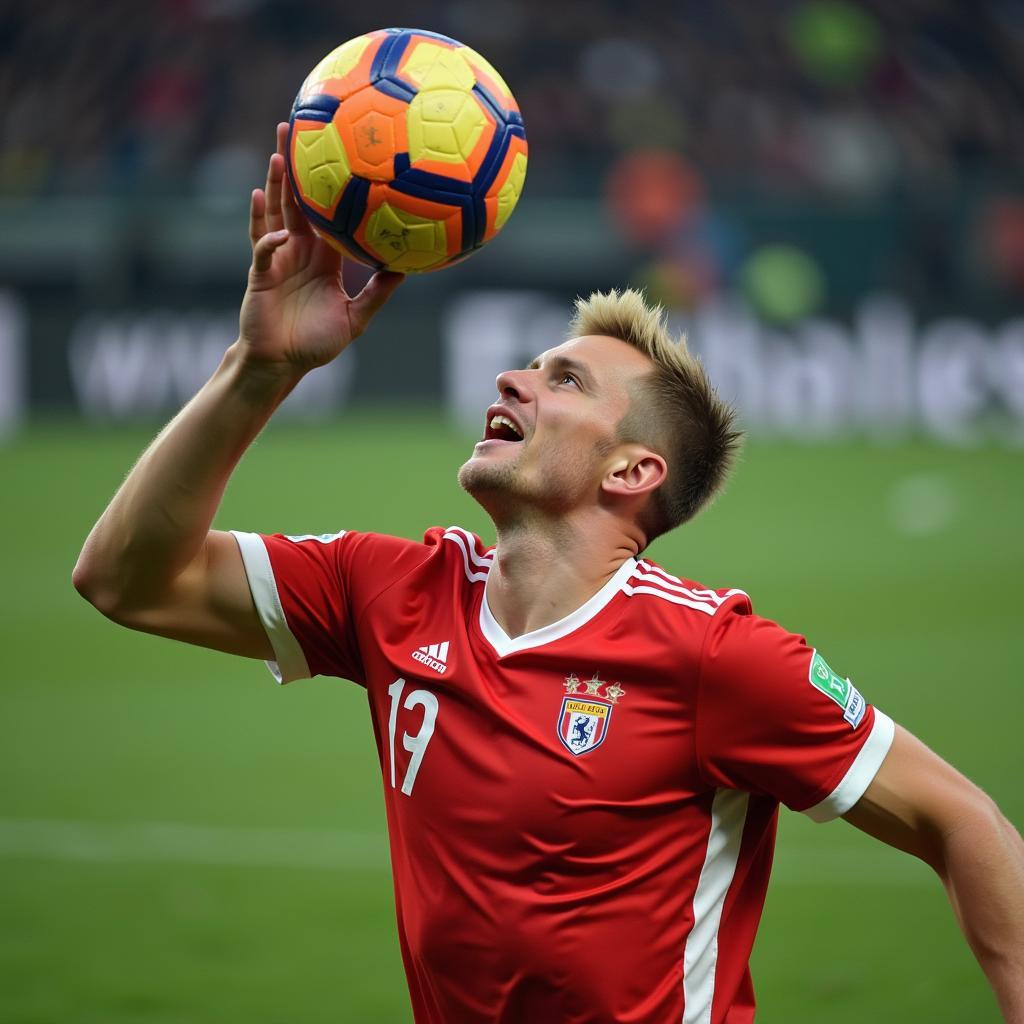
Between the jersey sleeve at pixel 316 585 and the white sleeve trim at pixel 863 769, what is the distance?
1.04m

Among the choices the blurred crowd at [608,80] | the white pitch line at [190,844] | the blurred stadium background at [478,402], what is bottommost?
the white pitch line at [190,844]

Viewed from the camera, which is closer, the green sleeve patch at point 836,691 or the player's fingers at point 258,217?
the green sleeve patch at point 836,691

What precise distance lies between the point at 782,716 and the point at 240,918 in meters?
3.58

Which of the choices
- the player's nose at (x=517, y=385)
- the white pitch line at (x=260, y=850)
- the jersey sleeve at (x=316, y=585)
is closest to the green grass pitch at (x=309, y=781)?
the white pitch line at (x=260, y=850)

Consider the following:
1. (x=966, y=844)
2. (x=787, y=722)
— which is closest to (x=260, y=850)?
(x=787, y=722)

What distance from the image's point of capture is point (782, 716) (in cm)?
288

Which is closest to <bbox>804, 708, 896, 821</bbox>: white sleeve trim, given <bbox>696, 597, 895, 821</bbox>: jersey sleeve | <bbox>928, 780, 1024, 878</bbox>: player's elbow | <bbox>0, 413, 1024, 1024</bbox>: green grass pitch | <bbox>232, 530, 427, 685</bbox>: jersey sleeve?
<bbox>696, 597, 895, 821</bbox>: jersey sleeve

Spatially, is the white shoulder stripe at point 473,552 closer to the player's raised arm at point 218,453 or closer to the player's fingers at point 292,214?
the player's raised arm at point 218,453

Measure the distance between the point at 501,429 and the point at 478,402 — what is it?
1668 centimetres

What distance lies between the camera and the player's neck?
3.24m

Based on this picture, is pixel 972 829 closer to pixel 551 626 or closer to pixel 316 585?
pixel 551 626

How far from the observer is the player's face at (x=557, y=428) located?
3301 mm

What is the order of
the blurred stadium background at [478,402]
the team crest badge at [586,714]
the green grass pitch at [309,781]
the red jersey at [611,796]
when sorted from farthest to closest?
the blurred stadium background at [478,402] < the green grass pitch at [309,781] < the team crest badge at [586,714] < the red jersey at [611,796]

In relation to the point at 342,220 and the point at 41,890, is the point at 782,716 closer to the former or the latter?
the point at 342,220
